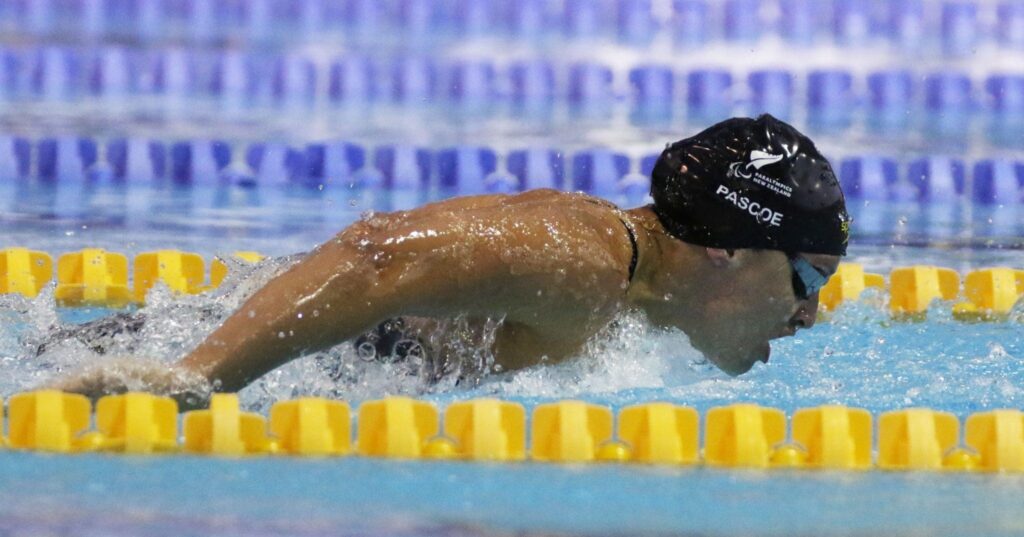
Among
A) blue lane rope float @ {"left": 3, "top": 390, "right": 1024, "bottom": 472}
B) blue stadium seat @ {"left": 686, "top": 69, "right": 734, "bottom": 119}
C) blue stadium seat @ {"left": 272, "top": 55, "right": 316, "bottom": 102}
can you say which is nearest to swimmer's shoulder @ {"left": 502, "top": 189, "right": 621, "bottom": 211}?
blue lane rope float @ {"left": 3, "top": 390, "right": 1024, "bottom": 472}

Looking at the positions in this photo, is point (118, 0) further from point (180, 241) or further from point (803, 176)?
point (803, 176)

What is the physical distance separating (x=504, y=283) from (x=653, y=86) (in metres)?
6.76

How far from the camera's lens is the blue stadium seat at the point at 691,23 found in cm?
1010

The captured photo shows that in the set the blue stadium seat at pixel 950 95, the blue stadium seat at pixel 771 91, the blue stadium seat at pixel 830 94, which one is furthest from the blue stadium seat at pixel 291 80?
the blue stadium seat at pixel 950 95

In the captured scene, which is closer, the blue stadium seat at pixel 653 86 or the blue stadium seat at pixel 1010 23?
the blue stadium seat at pixel 653 86

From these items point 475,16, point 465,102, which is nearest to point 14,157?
point 465,102

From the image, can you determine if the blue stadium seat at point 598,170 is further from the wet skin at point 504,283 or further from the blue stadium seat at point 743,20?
the wet skin at point 504,283

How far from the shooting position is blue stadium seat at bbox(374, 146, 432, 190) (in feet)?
24.3

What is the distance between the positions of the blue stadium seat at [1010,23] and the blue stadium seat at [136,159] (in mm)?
5781

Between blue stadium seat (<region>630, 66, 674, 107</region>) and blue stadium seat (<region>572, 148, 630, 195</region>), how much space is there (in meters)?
1.66

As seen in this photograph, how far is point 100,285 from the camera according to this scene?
15.6 feet

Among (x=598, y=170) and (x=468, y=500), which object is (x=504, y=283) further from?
(x=598, y=170)

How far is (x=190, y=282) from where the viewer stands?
15.8 feet

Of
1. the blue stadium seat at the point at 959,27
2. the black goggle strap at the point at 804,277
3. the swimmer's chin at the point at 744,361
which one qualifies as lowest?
the swimmer's chin at the point at 744,361
